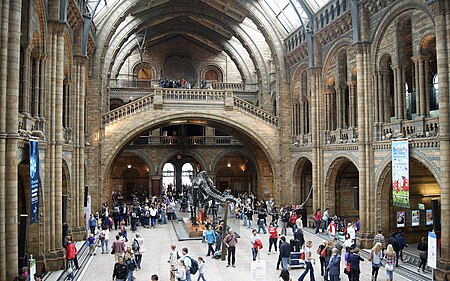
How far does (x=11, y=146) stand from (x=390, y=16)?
13.9 m

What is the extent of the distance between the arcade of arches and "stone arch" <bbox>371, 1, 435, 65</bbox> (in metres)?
0.06

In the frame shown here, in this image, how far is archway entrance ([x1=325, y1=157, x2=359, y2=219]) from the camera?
68.6 feet

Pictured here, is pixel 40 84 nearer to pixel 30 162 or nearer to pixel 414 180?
pixel 30 162

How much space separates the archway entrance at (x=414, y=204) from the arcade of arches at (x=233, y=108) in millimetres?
62

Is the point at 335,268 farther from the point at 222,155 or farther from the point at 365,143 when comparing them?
the point at 222,155

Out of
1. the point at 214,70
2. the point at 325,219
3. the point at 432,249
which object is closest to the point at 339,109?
the point at 325,219

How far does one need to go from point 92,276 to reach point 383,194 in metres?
11.6

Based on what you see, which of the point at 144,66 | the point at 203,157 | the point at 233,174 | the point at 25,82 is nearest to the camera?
the point at 25,82

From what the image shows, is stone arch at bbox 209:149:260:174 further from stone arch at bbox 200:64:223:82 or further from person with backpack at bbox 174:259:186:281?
person with backpack at bbox 174:259:186:281

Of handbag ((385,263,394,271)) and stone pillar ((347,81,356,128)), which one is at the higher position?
stone pillar ((347,81,356,128))

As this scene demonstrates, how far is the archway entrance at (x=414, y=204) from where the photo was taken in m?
16.2

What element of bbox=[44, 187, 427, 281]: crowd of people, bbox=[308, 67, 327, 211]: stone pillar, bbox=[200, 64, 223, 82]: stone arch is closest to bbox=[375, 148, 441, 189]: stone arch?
bbox=[44, 187, 427, 281]: crowd of people

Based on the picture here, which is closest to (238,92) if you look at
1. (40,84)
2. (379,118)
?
(379,118)

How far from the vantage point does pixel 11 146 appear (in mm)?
9641
